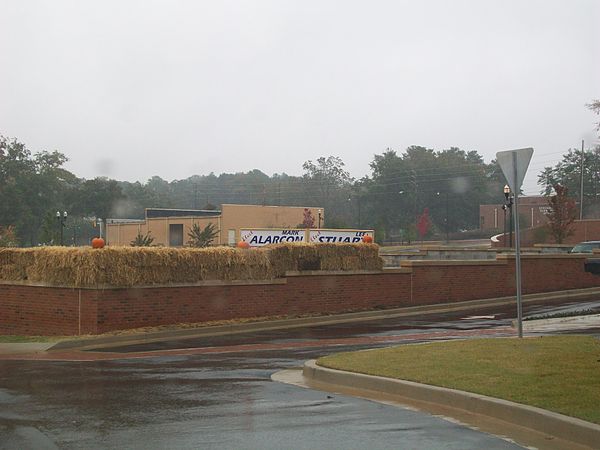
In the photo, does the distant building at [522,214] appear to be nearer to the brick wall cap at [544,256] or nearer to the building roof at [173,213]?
the building roof at [173,213]

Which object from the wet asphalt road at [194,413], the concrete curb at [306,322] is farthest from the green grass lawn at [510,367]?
the concrete curb at [306,322]

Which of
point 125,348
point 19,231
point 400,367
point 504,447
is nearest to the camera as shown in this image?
point 504,447

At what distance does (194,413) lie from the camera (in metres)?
9.56

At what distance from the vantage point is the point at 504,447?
7.73 meters

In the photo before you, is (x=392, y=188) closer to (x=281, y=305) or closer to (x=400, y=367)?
(x=281, y=305)

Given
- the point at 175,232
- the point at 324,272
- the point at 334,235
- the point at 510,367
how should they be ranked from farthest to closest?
the point at 175,232
the point at 334,235
the point at 324,272
the point at 510,367

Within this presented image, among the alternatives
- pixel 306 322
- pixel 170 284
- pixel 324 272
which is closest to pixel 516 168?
pixel 306 322

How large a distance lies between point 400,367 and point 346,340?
21.5 ft

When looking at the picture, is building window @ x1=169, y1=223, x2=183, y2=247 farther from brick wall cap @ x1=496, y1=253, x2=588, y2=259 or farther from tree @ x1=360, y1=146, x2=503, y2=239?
brick wall cap @ x1=496, y1=253, x2=588, y2=259

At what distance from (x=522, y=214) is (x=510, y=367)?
8663 cm

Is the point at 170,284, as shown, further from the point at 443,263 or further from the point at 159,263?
the point at 443,263

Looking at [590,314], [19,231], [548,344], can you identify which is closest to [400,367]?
[548,344]

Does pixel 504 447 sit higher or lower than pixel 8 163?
lower

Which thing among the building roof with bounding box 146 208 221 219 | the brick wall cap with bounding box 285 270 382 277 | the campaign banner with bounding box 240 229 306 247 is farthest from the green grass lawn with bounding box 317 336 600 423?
the building roof with bounding box 146 208 221 219
